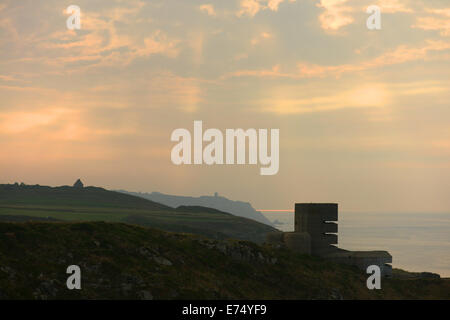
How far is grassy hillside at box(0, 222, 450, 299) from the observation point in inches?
1254

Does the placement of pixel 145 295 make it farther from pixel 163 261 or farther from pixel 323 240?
pixel 323 240

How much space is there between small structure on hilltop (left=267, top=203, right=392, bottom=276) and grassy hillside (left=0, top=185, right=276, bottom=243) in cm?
7389

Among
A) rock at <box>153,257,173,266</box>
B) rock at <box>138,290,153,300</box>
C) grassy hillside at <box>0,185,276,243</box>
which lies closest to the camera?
rock at <box>138,290,153,300</box>

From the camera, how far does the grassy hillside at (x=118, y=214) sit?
132 m

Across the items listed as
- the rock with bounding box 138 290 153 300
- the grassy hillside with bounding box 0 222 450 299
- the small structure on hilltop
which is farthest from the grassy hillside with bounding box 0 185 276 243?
the rock with bounding box 138 290 153 300

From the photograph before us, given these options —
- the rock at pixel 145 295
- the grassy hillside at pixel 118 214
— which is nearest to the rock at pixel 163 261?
the rock at pixel 145 295

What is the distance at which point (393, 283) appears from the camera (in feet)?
140

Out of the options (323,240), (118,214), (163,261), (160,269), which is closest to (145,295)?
(160,269)

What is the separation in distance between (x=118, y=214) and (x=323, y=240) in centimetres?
12067

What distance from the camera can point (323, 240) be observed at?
45031 millimetres

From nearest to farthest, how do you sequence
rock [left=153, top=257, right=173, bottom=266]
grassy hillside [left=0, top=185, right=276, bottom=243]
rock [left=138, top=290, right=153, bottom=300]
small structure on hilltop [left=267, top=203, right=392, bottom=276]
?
rock [left=138, top=290, right=153, bottom=300], rock [left=153, top=257, right=173, bottom=266], small structure on hilltop [left=267, top=203, right=392, bottom=276], grassy hillside [left=0, top=185, right=276, bottom=243]

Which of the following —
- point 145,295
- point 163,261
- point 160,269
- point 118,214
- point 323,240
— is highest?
point 323,240

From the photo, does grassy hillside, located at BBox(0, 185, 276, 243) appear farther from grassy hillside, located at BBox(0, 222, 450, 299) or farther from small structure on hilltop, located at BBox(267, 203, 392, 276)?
grassy hillside, located at BBox(0, 222, 450, 299)
